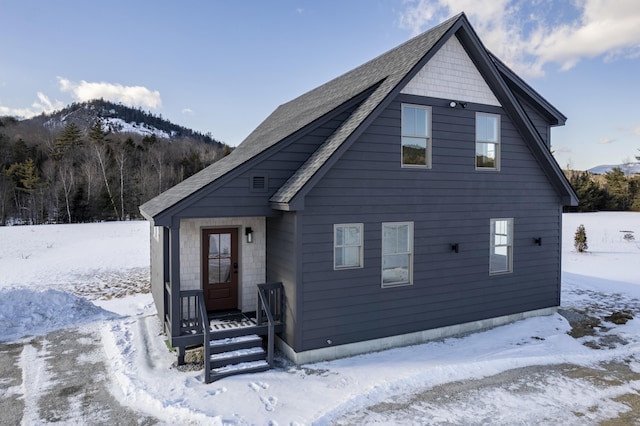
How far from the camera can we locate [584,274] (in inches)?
595

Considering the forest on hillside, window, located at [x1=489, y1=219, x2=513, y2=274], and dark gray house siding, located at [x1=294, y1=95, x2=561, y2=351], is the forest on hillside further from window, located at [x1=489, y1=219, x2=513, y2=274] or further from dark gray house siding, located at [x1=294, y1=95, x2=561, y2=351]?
window, located at [x1=489, y1=219, x2=513, y2=274]

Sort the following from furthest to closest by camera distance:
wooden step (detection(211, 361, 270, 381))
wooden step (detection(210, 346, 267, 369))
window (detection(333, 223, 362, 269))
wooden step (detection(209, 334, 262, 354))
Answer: window (detection(333, 223, 362, 269)) < wooden step (detection(209, 334, 262, 354)) < wooden step (detection(210, 346, 267, 369)) < wooden step (detection(211, 361, 270, 381))

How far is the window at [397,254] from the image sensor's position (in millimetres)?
7688

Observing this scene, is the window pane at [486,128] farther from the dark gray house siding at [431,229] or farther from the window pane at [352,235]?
the window pane at [352,235]

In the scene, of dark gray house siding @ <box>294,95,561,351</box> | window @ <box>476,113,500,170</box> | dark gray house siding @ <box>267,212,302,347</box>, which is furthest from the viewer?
window @ <box>476,113,500,170</box>

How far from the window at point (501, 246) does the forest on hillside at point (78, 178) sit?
36512 millimetres

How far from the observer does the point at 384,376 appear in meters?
6.25

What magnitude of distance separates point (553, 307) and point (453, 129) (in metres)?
5.56

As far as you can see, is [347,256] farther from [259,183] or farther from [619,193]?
[619,193]

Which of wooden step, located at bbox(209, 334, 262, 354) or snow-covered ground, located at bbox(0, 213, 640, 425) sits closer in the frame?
snow-covered ground, located at bbox(0, 213, 640, 425)

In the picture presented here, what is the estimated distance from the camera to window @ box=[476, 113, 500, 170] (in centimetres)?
872

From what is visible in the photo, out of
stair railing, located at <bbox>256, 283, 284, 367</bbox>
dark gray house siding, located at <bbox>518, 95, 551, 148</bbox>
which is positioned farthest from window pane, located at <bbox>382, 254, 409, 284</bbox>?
dark gray house siding, located at <bbox>518, 95, 551, 148</bbox>

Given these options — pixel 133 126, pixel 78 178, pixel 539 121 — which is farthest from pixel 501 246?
pixel 133 126

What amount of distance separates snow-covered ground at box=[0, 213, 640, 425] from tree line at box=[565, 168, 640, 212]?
38013 mm
